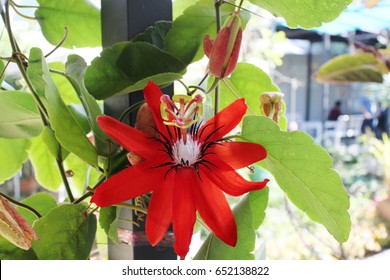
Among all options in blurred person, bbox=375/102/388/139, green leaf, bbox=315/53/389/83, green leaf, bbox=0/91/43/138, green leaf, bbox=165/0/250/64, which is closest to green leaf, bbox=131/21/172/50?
green leaf, bbox=165/0/250/64

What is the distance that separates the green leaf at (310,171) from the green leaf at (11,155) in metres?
0.26

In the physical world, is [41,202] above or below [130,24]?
below

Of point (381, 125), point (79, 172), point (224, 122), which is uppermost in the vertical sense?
point (224, 122)

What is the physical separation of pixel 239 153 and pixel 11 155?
0.27m

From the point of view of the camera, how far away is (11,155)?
473 millimetres

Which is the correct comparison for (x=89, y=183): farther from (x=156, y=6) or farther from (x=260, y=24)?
(x=260, y=24)

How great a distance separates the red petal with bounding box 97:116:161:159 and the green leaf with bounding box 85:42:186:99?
Answer: 43mm

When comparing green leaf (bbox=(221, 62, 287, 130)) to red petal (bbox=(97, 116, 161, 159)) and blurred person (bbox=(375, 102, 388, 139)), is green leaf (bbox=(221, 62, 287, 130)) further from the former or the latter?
blurred person (bbox=(375, 102, 388, 139))

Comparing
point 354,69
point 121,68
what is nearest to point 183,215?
point 121,68

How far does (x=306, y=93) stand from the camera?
165 inches

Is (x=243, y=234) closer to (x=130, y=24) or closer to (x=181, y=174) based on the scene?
(x=181, y=174)

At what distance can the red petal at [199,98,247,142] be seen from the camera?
0.31 m
